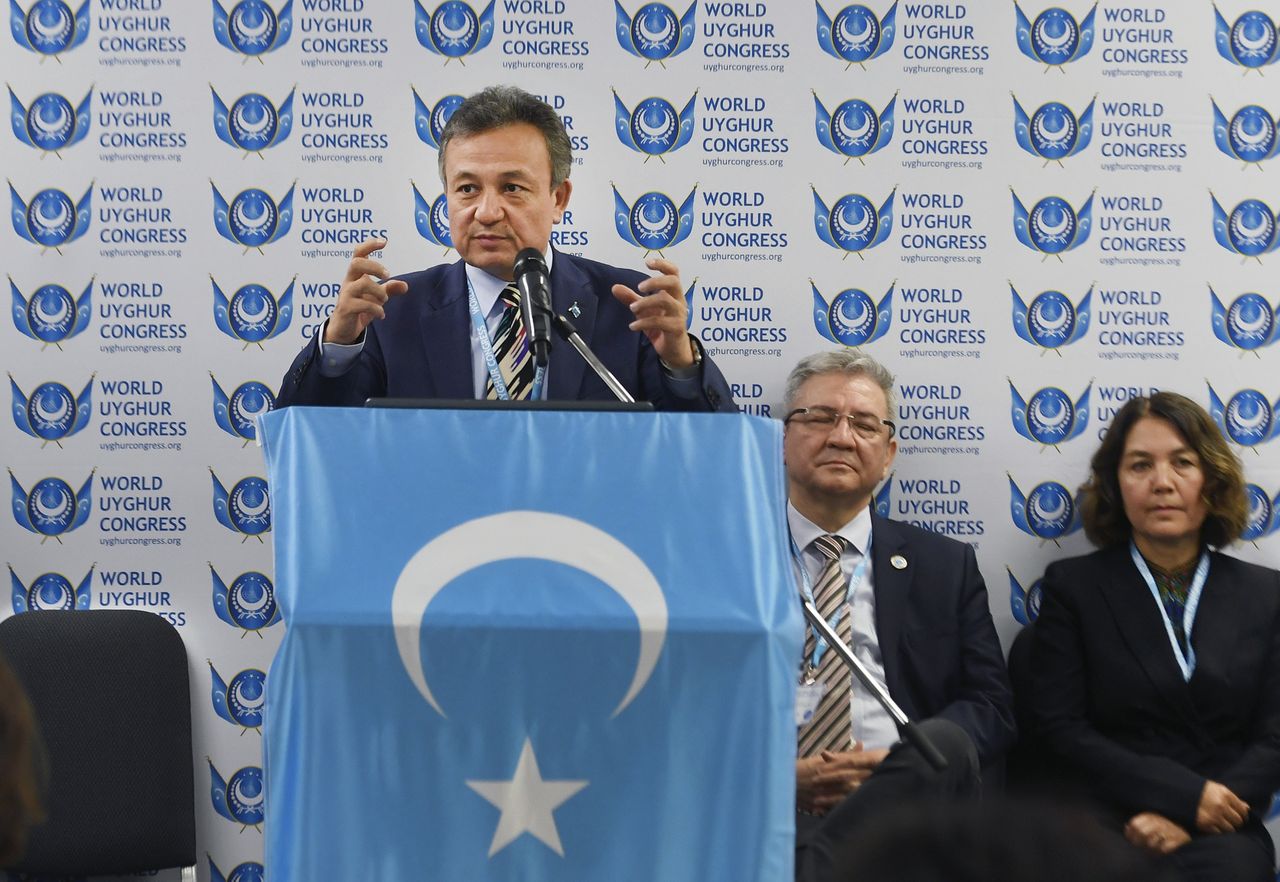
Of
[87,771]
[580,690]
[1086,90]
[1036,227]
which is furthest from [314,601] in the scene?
[1086,90]

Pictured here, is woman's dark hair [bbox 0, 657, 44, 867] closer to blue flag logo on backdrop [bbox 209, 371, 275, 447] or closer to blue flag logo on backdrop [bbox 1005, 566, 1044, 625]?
blue flag logo on backdrop [bbox 209, 371, 275, 447]

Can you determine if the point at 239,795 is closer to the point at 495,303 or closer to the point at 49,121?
the point at 495,303

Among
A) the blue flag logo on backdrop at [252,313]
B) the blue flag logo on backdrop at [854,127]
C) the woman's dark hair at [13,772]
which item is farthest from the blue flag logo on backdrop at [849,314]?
the woman's dark hair at [13,772]

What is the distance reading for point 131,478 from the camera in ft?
13.3

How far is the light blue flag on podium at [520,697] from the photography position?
87.8 inches

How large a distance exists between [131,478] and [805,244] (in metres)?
2.09

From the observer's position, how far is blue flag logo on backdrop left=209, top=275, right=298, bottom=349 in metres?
4.05

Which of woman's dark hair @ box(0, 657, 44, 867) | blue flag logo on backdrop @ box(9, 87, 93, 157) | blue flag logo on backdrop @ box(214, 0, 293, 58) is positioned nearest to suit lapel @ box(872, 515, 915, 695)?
blue flag logo on backdrop @ box(214, 0, 293, 58)

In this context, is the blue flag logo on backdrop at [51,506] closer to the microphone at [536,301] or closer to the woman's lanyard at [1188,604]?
the microphone at [536,301]

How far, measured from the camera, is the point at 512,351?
335 cm

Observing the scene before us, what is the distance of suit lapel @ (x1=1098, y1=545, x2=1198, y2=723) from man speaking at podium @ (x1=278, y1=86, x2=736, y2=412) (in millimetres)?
1446

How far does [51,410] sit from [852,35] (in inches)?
102

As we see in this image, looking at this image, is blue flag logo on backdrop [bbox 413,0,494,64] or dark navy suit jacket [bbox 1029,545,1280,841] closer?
dark navy suit jacket [bbox 1029,545,1280,841]

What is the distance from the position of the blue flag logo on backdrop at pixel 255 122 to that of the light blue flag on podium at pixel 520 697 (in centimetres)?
207
